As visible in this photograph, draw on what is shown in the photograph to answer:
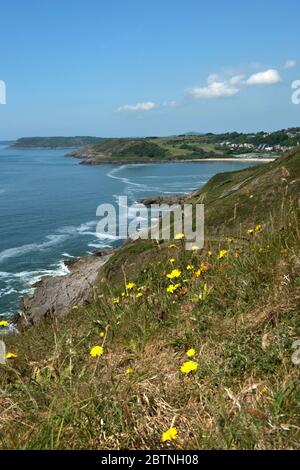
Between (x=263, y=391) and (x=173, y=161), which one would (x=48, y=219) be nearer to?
(x=263, y=391)

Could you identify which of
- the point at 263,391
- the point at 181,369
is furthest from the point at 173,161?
the point at 263,391

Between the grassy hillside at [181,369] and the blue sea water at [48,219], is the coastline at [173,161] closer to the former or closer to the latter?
the blue sea water at [48,219]

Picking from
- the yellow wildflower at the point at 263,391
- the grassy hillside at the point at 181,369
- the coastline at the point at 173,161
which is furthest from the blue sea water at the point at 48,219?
the coastline at the point at 173,161

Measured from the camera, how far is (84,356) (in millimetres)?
4215

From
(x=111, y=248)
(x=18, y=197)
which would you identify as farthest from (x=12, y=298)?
(x=18, y=197)

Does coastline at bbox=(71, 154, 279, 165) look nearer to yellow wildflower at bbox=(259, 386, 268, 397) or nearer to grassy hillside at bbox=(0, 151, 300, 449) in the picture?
grassy hillside at bbox=(0, 151, 300, 449)

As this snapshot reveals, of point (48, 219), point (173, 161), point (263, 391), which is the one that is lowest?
point (48, 219)

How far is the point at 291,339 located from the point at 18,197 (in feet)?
264

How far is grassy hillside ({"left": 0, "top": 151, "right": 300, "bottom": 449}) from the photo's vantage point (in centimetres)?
273

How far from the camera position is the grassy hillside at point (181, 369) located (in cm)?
273

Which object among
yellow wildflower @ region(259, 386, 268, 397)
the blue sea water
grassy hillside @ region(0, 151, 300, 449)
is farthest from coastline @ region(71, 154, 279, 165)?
yellow wildflower @ region(259, 386, 268, 397)

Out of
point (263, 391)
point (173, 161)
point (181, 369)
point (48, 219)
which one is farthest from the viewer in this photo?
point (173, 161)

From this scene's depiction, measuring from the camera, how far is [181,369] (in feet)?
10.6
